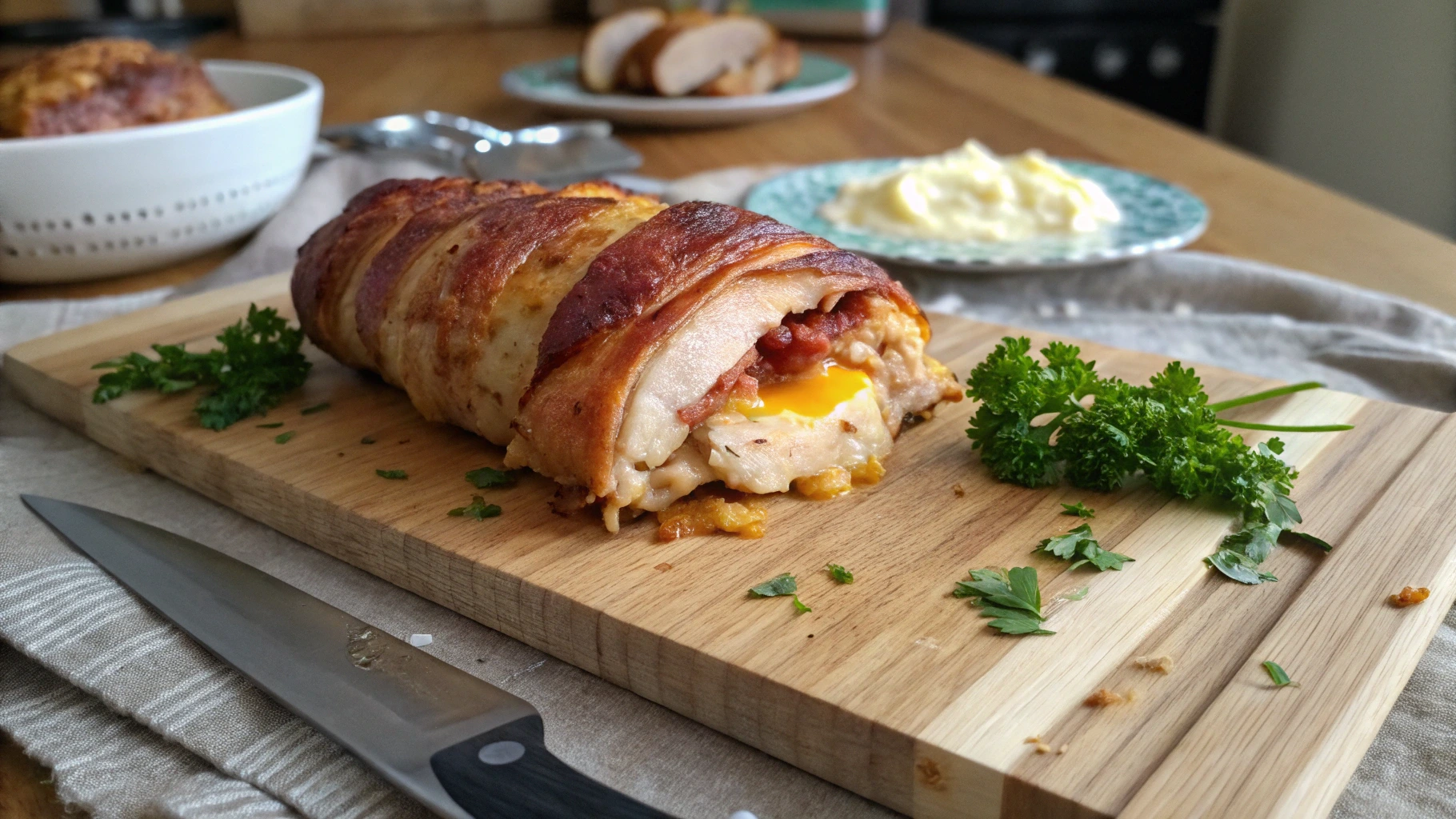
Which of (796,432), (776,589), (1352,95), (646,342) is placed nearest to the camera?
(776,589)

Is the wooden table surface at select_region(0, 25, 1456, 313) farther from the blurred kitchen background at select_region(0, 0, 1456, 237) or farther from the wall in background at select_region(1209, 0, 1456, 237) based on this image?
the wall in background at select_region(1209, 0, 1456, 237)

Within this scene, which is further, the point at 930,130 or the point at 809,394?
the point at 930,130

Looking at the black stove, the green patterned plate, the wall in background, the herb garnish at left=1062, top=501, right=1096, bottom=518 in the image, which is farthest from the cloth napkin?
the black stove

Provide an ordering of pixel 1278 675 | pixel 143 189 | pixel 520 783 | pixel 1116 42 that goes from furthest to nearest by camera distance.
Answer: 1. pixel 1116 42
2. pixel 143 189
3. pixel 1278 675
4. pixel 520 783

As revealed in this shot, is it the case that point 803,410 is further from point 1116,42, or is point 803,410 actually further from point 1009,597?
point 1116,42

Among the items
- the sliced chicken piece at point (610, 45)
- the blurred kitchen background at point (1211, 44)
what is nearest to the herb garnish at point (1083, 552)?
the sliced chicken piece at point (610, 45)

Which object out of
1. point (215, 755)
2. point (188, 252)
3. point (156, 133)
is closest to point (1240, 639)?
point (215, 755)

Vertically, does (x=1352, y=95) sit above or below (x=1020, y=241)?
below

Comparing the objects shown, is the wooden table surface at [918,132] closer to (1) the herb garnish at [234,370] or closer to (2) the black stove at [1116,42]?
(2) the black stove at [1116,42]

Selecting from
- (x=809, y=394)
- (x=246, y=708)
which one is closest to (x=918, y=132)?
(x=809, y=394)
